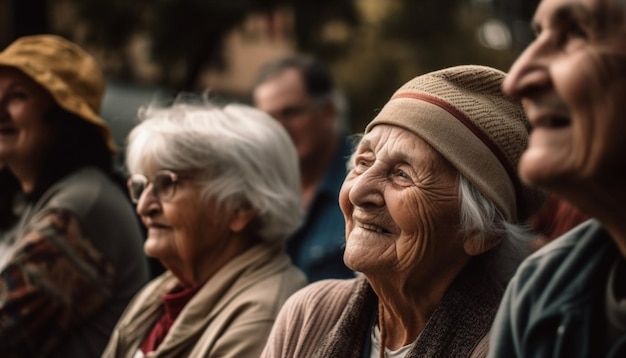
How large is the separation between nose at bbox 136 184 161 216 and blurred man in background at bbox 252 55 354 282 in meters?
1.56

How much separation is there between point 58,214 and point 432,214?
6.94 feet

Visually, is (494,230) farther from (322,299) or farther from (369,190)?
(322,299)

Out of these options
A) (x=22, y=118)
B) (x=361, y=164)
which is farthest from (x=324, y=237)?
(x=361, y=164)

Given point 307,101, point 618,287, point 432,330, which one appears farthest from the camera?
point 307,101

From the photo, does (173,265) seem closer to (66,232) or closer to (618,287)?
(66,232)

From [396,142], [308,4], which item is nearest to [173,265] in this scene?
[396,142]

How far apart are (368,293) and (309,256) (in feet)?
8.15

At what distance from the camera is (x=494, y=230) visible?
3150 mm

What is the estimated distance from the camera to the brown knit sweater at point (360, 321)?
2.95 metres

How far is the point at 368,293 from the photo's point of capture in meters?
3.28

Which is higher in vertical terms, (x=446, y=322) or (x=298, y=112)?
(x=446, y=322)

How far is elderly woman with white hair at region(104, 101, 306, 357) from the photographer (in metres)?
4.20

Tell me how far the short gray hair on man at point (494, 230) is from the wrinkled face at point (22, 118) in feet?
8.72

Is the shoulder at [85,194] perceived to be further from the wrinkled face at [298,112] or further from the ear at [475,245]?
the ear at [475,245]
